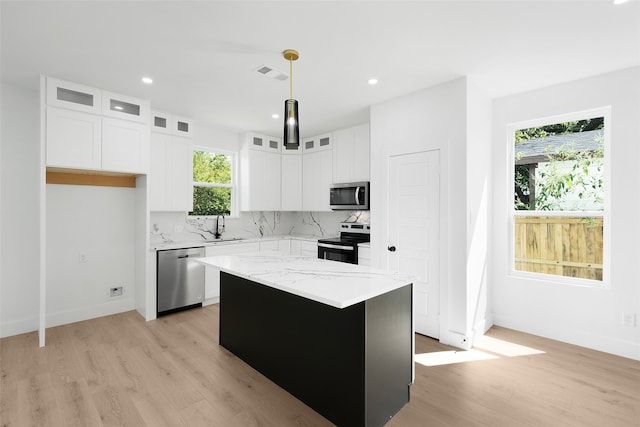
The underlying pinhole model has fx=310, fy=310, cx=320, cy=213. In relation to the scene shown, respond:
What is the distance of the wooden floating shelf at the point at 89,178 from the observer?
3.62 meters

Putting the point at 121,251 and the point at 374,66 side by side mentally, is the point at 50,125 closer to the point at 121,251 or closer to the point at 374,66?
the point at 121,251

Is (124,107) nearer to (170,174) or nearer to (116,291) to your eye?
(170,174)

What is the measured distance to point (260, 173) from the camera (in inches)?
211

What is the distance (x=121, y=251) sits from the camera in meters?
4.16

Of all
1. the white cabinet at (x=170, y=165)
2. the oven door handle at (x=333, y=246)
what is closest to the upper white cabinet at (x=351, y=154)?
the oven door handle at (x=333, y=246)

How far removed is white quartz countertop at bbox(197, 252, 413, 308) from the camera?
171cm

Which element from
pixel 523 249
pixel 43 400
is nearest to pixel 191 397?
pixel 43 400

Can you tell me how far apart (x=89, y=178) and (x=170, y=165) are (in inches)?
37.2

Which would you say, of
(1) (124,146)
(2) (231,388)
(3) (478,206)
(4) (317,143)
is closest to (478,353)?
(3) (478,206)

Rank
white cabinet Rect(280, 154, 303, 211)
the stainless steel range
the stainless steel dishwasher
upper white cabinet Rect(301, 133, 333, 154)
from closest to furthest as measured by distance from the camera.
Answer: the stainless steel dishwasher < the stainless steel range < upper white cabinet Rect(301, 133, 333, 154) < white cabinet Rect(280, 154, 303, 211)

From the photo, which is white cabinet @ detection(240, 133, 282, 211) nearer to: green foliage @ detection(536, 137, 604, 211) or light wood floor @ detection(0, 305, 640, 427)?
→ light wood floor @ detection(0, 305, 640, 427)

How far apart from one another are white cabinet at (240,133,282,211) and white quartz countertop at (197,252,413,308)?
8.24 ft

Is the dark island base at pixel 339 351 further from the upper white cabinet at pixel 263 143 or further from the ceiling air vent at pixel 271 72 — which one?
the upper white cabinet at pixel 263 143

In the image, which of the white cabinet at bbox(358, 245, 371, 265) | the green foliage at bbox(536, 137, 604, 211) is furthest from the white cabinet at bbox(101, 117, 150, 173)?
the green foliage at bbox(536, 137, 604, 211)
